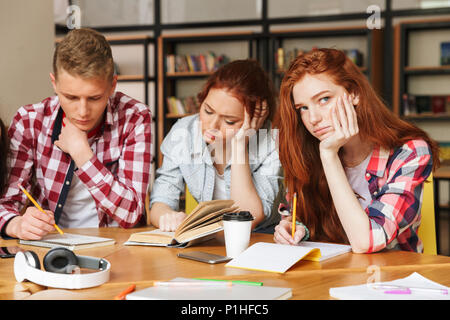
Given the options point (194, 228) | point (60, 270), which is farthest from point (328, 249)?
point (60, 270)

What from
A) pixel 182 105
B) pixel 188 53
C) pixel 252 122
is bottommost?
pixel 252 122

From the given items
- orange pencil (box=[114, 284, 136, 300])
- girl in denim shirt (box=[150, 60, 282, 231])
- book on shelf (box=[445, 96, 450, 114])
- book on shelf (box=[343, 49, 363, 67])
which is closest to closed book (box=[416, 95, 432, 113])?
book on shelf (box=[445, 96, 450, 114])

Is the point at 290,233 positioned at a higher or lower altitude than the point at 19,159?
lower

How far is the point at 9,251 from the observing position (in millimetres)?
1245

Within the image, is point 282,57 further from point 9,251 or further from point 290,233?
point 9,251

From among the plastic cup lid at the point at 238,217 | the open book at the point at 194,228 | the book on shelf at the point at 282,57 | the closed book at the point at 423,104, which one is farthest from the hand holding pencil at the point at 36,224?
the closed book at the point at 423,104

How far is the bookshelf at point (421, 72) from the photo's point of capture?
215 inches

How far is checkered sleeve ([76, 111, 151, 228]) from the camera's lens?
5.39 ft

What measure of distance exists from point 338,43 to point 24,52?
4.10 metres

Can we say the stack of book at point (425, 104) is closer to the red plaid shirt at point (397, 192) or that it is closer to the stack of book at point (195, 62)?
the stack of book at point (195, 62)

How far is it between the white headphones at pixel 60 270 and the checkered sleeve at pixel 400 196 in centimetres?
67
